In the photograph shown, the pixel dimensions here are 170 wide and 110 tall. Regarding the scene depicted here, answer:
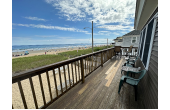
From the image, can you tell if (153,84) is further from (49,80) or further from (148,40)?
(49,80)

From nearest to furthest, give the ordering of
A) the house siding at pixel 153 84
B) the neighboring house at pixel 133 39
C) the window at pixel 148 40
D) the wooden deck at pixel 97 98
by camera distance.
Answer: the house siding at pixel 153 84 → the wooden deck at pixel 97 98 → the window at pixel 148 40 → the neighboring house at pixel 133 39

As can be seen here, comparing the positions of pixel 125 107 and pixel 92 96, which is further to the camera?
pixel 92 96

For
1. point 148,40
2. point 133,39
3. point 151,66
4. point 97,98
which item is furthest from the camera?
point 133,39

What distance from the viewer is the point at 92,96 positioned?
1.74m

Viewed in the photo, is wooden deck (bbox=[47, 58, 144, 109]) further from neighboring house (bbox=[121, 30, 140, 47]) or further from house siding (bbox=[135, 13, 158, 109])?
neighboring house (bbox=[121, 30, 140, 47])

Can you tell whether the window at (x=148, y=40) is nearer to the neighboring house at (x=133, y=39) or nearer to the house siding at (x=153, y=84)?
the house siding at (x=153, y=84)

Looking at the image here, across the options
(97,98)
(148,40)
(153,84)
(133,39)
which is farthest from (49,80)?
(133,39)

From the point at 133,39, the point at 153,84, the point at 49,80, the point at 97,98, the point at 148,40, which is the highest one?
the point at 133,39

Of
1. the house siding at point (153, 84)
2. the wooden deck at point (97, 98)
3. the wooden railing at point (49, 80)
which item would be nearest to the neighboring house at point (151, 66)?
the house siding at point (153, 84)

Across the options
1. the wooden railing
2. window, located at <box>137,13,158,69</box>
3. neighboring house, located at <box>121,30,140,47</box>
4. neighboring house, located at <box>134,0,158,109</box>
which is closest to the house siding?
neighboring house, located at <box>134,0,158,109</box>
